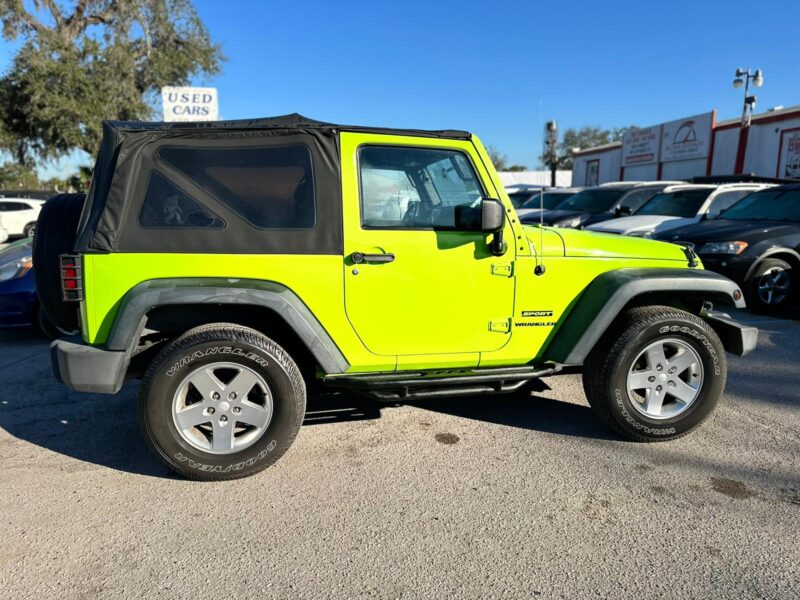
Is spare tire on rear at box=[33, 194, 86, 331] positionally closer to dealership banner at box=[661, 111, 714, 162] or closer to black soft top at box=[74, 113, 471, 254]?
black soft top at box=[74, 113, 471, 254]

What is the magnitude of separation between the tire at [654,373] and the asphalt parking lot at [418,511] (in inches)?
6.7

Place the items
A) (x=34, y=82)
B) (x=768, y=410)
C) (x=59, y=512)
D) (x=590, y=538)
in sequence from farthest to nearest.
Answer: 1. (x=34, y=82)
2. (x=768, y=410)
3. (x=59, y=512)
4. (x=590, y=538)

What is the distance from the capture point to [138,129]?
301cm

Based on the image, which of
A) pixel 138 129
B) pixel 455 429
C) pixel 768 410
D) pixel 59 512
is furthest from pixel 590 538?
pixel 138 129

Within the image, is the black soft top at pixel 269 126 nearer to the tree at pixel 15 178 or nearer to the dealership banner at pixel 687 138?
the dealership banner at pixel 687 138

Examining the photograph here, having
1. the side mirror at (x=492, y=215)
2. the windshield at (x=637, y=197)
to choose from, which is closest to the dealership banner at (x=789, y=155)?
the windshield at (x=637, y=197)

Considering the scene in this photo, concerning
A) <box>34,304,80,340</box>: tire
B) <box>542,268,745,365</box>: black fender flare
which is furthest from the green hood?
<box>34,304,80,340</box>: tire

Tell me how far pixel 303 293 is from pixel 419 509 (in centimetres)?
131

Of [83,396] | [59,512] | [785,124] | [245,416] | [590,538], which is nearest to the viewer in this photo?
[590,538]

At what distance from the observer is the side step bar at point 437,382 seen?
329 cm

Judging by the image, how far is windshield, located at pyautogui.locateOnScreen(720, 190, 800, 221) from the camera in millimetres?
7684

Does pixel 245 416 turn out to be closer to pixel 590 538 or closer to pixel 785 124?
pixel 590 538

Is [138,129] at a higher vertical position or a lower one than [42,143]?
lower

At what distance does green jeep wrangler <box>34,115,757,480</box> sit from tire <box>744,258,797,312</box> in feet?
13.5
